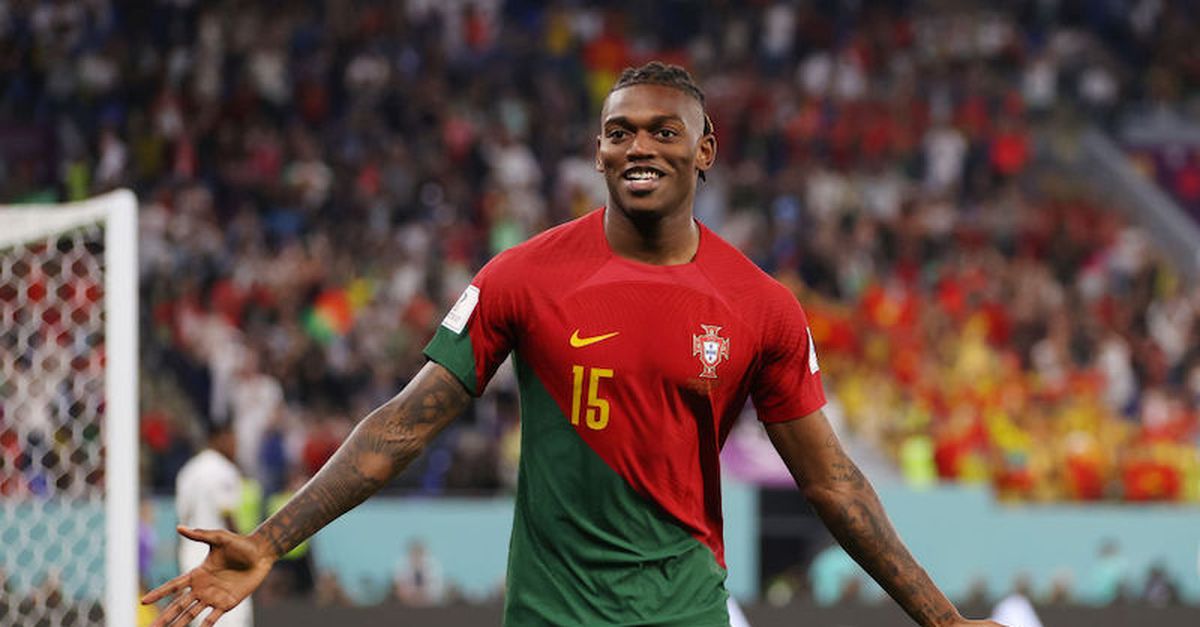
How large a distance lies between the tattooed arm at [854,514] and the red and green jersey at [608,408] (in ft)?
0.77

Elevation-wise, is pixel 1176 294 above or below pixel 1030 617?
above

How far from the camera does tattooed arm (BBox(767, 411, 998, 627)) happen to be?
4.34 meters

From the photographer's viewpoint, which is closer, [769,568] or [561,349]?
[561,349]

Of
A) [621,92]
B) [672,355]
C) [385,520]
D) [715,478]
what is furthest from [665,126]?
[385,520]

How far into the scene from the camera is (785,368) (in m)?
4.27

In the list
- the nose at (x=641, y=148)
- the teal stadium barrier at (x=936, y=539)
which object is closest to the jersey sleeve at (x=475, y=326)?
the nose at (x=641, y=148)

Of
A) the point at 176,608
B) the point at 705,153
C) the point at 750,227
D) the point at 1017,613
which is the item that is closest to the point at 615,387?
the point at 705,153

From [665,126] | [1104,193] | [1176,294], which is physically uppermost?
[1104,193]

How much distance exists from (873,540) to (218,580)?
1.41 m

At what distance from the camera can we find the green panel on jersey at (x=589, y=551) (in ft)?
13.4

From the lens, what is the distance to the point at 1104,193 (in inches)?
869

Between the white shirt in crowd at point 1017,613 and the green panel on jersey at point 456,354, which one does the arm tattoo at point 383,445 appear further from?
the white shirt in crowd at point 1017,613

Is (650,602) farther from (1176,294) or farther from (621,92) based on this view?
(1176,294)

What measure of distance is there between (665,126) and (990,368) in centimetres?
1342
